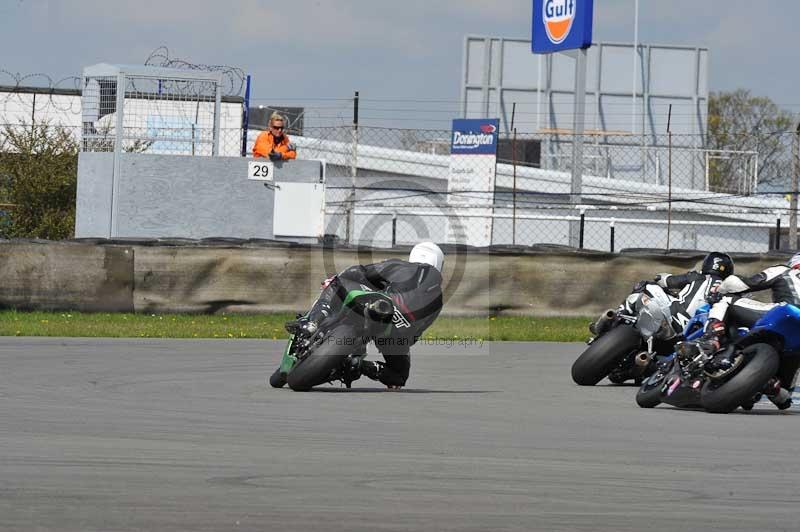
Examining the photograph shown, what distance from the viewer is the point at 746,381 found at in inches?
353

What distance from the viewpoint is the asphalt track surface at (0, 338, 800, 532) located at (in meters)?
5.25

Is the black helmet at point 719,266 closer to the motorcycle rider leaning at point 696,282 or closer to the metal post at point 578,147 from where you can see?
the motorcycle rider leaning at point 696,282

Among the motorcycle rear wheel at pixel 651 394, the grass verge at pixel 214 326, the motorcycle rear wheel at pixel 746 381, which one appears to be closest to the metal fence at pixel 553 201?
the grass verge at pixel 214 326

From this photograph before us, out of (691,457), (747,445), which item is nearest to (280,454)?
(691,457)

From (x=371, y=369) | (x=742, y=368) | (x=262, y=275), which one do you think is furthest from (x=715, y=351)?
(x=262, y=275)

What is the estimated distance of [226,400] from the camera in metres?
9.42

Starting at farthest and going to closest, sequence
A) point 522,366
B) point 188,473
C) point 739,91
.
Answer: point 739,91 < point 522,366 < point 188,473

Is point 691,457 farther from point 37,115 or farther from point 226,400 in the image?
point 37,115

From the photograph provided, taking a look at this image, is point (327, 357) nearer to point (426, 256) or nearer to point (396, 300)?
point (396, 300)

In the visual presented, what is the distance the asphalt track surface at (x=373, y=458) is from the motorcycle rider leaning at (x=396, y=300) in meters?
0.25

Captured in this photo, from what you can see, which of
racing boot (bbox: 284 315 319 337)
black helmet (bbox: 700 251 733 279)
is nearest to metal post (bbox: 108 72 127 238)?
racing boot (bbox: 284 315 319 337)

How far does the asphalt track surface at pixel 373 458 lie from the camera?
525 cm

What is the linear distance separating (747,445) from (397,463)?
2171 millimetres

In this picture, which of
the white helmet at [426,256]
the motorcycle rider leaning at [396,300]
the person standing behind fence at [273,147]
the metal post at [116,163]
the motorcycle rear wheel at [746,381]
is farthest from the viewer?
the metal post at [116,163]
